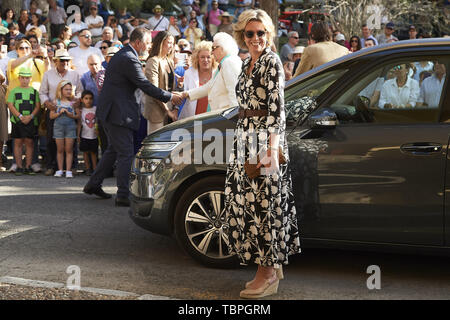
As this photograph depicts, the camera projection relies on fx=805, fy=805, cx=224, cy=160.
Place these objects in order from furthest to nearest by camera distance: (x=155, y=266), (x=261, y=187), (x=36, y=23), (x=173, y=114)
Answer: (x=36, y=23) < (x=173, y=114) < (x=155, y=266) < (x=261, y=187)

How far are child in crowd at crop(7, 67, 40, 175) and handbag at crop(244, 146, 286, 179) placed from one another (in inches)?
300

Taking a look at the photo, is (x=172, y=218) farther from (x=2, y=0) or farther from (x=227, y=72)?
(x=2, y=0)

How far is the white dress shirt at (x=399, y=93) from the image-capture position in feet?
19.4

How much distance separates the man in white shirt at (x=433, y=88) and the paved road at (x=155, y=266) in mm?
1340

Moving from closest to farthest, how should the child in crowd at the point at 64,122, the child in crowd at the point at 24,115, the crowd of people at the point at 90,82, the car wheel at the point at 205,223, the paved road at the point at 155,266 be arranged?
the paved road at the point at 155,266 < the car wheel at the point at 205,223 < the crowd of people at the point at 90,82 < the child in crowd at the point at 64,122 < the child in crowd at the point at 24,115

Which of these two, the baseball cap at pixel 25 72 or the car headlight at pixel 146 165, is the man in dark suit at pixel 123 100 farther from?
the baseball cap at pixel 25 72

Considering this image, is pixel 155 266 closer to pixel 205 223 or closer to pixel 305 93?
pixel 205 223

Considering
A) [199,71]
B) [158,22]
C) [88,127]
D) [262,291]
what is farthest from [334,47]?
[158,22]

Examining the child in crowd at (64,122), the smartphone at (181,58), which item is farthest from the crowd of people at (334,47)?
the child in crowd at (64,122)

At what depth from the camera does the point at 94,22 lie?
19688mm

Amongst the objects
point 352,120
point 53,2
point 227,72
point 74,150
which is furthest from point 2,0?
point 352,120

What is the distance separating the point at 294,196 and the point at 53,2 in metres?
16.3

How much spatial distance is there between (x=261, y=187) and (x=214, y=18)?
1657cm

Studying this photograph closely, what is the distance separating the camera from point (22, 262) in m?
6.56
